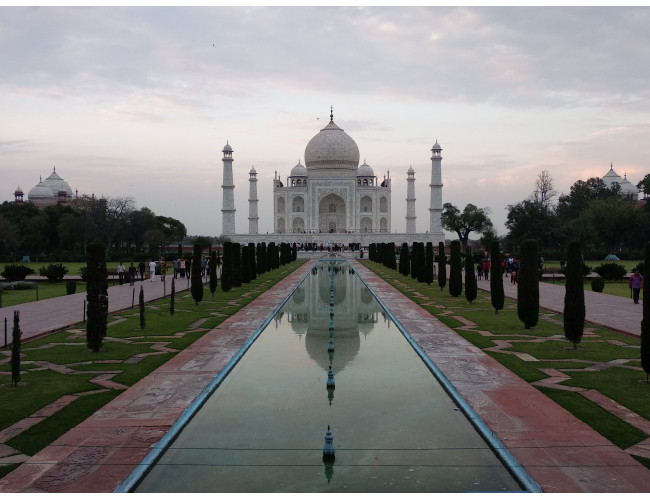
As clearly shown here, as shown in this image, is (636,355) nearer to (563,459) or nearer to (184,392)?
(563,459)

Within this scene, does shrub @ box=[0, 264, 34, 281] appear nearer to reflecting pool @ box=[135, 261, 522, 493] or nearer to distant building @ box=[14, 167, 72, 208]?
reflecting pool @ box=[135, 261, 522, 493]

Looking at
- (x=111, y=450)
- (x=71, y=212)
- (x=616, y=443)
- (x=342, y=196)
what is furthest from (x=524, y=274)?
(x=342, y=196)

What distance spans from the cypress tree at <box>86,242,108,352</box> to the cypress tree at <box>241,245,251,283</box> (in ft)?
35.5

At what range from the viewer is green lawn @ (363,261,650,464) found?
17.1 ft

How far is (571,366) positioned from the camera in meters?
7.08

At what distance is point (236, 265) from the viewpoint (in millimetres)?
18109

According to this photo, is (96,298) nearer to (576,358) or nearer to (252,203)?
(576,358)

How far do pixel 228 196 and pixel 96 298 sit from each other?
128 ft

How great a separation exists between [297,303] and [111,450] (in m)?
9.73

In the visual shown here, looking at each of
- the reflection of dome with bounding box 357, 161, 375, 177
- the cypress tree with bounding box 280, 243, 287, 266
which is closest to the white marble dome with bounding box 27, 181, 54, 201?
the reflection of dome with bounding box 357, 161, 375, 177

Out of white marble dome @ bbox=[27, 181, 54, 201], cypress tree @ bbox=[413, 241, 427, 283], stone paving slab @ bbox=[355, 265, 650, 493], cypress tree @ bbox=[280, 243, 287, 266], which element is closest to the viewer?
stone paving slab @ bbox=[355, 265, 650, 493]

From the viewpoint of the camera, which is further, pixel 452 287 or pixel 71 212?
pixel 71 212

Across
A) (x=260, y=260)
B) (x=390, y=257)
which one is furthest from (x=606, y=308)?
(x=390, y=257)

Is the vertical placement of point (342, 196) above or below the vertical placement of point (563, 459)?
above
